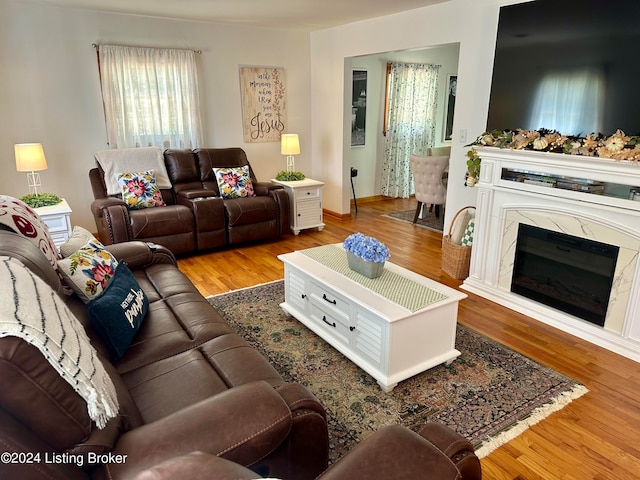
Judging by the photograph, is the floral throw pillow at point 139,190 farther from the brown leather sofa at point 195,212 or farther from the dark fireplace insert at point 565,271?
the dark fireplace insert at point 565,271

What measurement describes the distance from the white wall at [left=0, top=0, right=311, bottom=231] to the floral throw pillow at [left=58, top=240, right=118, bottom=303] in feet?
9.58

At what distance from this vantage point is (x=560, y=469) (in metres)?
1.82

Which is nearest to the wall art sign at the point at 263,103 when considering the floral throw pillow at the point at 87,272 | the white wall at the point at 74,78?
the white wall at the point at 74,78

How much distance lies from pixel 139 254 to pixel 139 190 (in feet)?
5.71

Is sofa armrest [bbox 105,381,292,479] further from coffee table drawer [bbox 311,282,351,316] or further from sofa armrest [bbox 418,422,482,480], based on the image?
coffee table drawer [bbox 311,282,351,316]

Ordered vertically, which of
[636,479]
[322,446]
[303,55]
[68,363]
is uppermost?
[303,55]

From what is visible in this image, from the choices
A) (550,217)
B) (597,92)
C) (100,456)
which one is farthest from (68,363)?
(597,92)

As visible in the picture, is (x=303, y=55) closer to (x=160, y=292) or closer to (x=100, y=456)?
(x=160, y=292)

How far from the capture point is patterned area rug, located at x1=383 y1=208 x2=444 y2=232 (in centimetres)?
549

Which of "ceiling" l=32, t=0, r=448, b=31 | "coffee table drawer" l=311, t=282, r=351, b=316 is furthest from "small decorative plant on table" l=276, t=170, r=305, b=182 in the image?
"coffee table drawer" l=311, t=282, r=351, b=316

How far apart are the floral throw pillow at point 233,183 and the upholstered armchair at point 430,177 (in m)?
2.05

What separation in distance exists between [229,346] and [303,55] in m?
4.88

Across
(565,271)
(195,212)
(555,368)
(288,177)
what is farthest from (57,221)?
(565,271)

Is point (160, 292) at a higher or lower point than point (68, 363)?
lower
